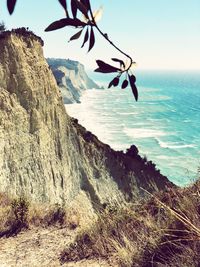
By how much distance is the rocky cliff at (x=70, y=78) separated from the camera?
136 metres

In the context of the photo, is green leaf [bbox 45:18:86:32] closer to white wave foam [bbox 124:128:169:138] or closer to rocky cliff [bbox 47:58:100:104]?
white wave foam [bbox 124:128:169:138]

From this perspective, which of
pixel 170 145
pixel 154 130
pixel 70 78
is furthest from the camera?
pixel 70 78

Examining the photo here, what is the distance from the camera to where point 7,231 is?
21.2 feet

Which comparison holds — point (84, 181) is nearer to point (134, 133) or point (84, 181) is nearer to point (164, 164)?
point (164, 164)

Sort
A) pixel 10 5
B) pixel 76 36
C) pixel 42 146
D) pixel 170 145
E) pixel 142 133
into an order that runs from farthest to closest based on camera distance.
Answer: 1. pixel 142 133
2. pixel 170 145
3. pixel 42 146
4. pixel 76 36
5. pixel 10 5

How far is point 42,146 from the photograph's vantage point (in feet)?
68.8

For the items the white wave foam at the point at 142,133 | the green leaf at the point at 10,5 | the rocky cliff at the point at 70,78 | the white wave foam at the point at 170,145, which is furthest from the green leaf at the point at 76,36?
the rocky cliff at the point at 70,78

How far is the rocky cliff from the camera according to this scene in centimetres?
13600

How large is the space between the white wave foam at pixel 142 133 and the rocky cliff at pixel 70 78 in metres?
50.0

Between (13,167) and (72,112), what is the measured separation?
93568 mm

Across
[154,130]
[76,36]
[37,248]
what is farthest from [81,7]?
[154,130]

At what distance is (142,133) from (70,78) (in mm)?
83253

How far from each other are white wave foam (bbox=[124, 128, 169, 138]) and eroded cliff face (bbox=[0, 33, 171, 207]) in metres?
50.2

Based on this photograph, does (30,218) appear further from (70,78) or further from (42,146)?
(70,78)
